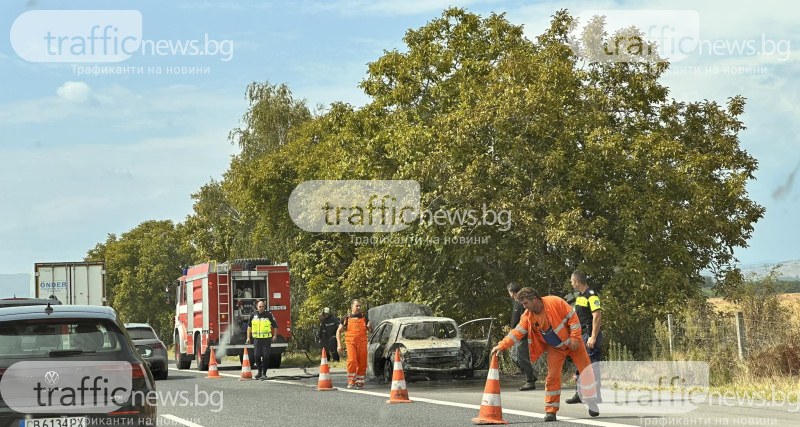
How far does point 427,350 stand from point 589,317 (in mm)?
6226

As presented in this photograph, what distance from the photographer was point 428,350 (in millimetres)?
21219

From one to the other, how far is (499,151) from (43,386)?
16764 millimetres

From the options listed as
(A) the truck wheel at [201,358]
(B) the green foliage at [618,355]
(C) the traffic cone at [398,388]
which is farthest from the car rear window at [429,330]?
(A) the truck wheel at [201,358]

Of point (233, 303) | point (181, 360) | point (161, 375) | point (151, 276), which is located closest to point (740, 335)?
point (161, 375)

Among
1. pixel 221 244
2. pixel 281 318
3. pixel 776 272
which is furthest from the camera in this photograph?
pixel 221 244

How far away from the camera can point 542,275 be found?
85.5ft

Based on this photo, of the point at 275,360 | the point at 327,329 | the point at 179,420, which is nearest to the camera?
the point at 179,420

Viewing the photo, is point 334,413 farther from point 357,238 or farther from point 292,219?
point 292,219

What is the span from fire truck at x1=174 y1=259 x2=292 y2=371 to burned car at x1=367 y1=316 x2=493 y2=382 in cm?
815

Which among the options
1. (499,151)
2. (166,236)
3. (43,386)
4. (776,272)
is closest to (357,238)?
(499,151)

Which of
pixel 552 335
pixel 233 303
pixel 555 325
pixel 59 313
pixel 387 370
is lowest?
pixel 387 370

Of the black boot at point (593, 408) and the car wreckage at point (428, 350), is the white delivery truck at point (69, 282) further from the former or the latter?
the black boot at point (593, 408)

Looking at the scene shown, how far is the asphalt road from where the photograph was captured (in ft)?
42.8

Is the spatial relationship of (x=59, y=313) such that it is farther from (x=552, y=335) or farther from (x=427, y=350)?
(x=427, y=350)
